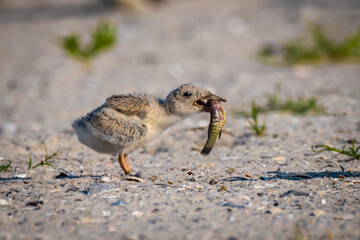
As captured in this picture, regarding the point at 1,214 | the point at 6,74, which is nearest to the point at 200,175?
the point at 1,214

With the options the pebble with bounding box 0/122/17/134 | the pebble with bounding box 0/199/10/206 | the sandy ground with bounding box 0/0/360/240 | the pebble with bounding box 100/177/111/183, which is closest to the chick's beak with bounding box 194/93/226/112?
the sandy ground with bounding box 0/0/360/240

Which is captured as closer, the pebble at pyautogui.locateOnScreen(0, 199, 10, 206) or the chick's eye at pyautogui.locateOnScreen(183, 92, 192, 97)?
the pebble at pyautogui.locateOnScreen(0, 199, 10, 206)

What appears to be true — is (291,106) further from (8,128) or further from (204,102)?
(8,128)

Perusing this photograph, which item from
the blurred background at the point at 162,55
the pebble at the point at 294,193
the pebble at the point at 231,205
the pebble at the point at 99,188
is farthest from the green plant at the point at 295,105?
the pebble at the point at 99,188

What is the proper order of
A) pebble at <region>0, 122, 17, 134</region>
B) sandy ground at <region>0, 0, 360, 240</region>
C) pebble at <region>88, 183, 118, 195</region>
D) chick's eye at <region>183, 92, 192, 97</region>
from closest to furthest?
1. sandy ground at <region>0, 0, 360, 240</region>
2. pebble at <region>88, 183, 118, 195</region>
3. chick's eye at <region>183, 92, 192, 97</region>
4. pebble at <region>0, 122, 17, 134</region>

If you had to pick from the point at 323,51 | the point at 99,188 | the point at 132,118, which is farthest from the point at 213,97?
the point at 323,51

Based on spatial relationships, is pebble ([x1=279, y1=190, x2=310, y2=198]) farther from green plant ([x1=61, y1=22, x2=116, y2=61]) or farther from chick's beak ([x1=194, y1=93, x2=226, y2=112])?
green plant ([x1=61, y1=22, x2=116, y2=61])

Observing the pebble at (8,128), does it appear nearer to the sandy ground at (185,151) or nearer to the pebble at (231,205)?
the sandy ground at (185,151)
